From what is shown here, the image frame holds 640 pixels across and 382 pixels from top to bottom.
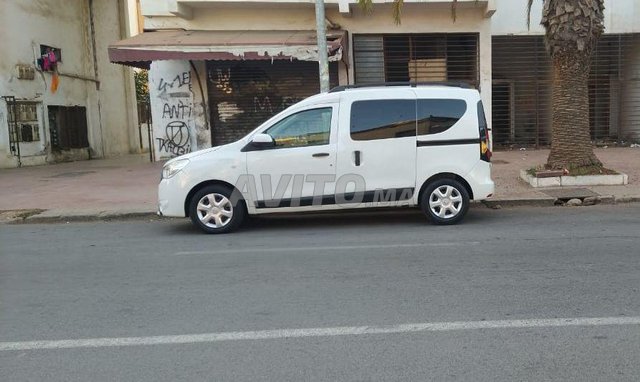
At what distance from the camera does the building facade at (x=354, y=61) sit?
1633cm

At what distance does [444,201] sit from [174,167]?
12.7ft

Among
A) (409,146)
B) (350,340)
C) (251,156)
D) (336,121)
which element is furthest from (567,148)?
(350,340)

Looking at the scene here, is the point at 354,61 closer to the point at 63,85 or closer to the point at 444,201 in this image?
the point at 444,201

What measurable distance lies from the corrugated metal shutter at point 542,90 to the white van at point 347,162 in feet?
34.9

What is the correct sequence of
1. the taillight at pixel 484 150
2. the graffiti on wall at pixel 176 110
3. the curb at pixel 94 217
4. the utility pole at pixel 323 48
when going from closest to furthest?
the taillight at pixel 484 150 < the curb at pixel 94 217 < the utility pole at pixel 323 48 < the graffiti on wall at pixel 176 110

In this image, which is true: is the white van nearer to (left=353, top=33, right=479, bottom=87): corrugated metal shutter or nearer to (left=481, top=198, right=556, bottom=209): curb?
(left=481, top=198, right=556, bottom=209): curb

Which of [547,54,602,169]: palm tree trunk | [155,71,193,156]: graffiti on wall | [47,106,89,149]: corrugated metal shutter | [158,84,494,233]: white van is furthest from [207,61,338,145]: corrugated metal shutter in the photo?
[158,84,494,233]: white van

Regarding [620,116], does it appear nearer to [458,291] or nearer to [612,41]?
[612,41]

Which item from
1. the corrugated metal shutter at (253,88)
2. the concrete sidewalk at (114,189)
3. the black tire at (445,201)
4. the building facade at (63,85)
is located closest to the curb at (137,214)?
the concrete sidewalk at (114,189)

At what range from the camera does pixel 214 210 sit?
8.01m

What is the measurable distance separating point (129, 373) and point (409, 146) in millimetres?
5450

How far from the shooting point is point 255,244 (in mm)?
7328

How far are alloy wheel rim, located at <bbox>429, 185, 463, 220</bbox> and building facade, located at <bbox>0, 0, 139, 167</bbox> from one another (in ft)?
52.4

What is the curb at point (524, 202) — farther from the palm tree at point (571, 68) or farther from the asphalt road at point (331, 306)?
the asphalt road at point (331, 306)
